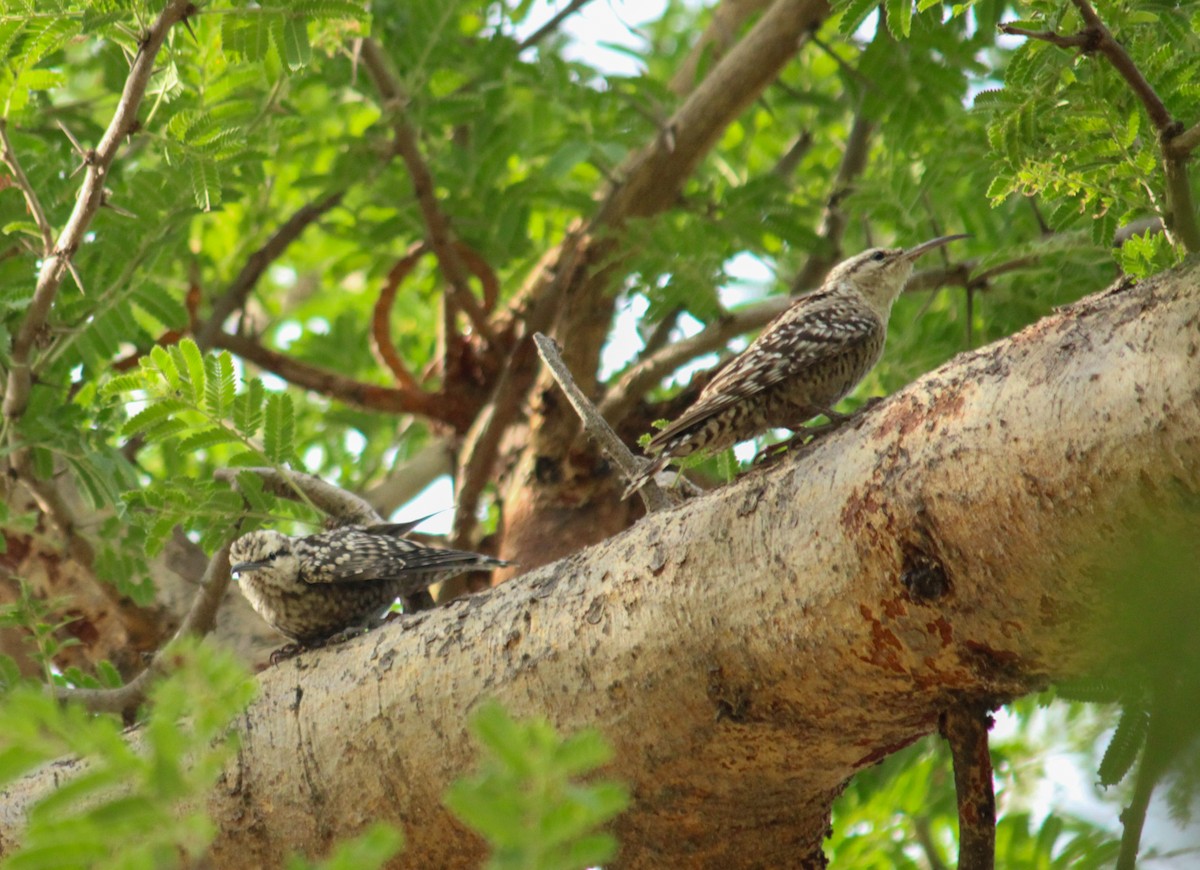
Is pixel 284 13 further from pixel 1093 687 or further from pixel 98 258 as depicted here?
pixel 1093 687

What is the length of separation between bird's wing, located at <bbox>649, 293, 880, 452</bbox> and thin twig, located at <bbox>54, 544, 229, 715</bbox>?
5.26 ft

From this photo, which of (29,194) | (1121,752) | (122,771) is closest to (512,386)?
(29,194)

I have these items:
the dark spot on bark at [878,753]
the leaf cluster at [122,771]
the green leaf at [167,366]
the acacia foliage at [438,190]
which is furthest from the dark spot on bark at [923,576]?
the green leaf at [167,366]

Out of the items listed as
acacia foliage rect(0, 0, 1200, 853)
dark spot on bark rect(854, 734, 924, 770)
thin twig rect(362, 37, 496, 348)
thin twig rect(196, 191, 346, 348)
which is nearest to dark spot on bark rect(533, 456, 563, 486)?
acacia foliage rect(0, 0, 1200, 853)

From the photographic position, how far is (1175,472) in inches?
82.8

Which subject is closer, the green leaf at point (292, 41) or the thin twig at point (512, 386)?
the green leaf at point (292, 41)

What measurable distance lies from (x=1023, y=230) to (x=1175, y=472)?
3.80 m

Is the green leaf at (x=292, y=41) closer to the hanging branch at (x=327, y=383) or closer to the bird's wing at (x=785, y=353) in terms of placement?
the bird's wing at (x=785, y=353)

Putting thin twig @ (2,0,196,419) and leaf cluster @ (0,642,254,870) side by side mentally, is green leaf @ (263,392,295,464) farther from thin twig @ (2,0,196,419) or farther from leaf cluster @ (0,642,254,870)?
leaf cluster @ (0,642,254,870)

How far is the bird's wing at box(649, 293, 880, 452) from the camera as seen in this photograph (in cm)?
402

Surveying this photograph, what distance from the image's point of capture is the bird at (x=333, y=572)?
4418 mm

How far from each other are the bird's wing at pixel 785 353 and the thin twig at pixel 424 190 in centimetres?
189

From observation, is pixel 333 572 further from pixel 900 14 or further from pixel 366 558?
pixel 900 14

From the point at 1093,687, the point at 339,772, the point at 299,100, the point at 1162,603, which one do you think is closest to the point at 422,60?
the point at 299,100
